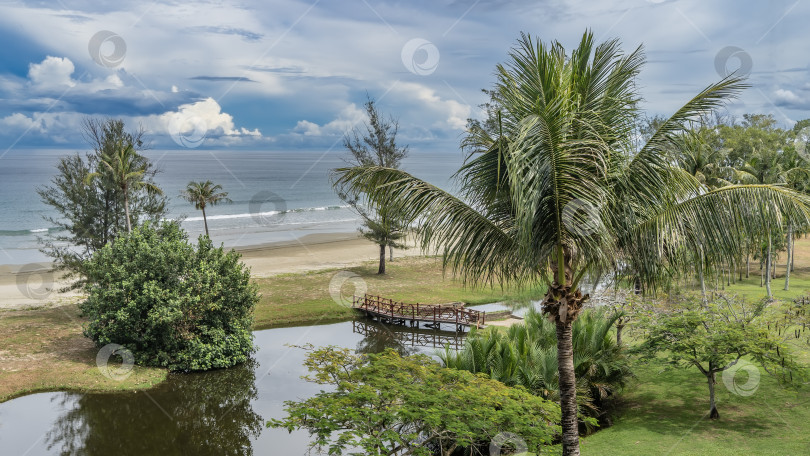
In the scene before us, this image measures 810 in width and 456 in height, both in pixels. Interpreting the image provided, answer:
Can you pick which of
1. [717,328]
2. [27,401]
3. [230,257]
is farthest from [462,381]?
[27,401]

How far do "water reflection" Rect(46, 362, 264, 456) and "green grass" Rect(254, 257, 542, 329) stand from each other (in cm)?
857

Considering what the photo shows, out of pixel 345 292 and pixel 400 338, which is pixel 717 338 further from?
pixel 345 292

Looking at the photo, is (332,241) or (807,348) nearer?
(807,348)

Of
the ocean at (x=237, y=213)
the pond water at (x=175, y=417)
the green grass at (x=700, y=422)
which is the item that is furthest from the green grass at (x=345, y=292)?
the green grass at (x=700, y=422)

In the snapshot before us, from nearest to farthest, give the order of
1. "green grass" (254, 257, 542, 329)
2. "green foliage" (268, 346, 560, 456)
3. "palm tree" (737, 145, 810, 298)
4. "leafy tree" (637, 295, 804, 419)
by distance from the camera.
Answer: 1. "green foliage" (268, 346, 560, 456)
2. "leafy tree" (637, 295, 804, 419)
3. "palm tree" (737, 145, 810, 298)
4. "green grass" (254, 257, 542, 329)

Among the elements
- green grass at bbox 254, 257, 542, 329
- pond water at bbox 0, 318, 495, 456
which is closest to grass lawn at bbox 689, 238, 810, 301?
green grass at bbox 254, 257, 542, 329

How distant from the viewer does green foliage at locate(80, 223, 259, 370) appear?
2153 cm

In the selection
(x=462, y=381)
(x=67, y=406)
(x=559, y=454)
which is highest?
(x=462, y=381)

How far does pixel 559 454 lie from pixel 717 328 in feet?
19.7

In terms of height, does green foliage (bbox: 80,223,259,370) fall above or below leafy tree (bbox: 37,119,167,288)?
below

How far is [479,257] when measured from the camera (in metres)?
9.43

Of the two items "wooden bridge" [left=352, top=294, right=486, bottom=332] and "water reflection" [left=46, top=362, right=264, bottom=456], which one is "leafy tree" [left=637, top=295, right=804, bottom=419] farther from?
"wooden bridge" [left=352, top=294, right=486, bottom=332]

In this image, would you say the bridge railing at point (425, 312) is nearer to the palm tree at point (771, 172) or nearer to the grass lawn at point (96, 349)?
the grass lawn at point (96, 349)

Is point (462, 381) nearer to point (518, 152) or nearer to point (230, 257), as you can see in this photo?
point (518, 152)
